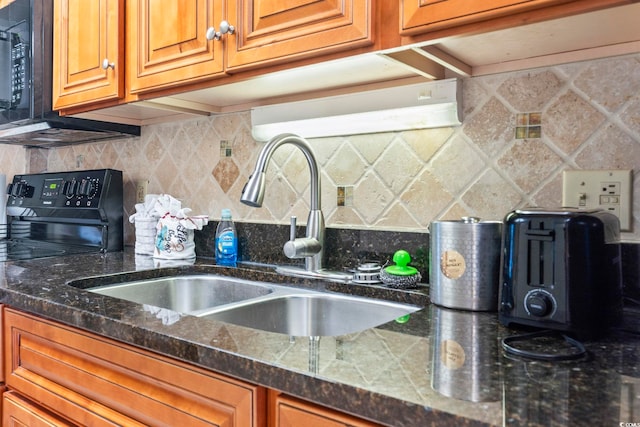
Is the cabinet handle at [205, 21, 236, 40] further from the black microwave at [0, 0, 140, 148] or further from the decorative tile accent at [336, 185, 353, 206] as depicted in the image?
the black microwave at [0, 0, 140, 148]

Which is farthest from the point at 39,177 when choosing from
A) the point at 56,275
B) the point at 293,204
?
the point at 293,204

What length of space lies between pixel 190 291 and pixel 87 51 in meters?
0.80

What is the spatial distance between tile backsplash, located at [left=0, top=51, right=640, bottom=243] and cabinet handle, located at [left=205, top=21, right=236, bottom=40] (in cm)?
40

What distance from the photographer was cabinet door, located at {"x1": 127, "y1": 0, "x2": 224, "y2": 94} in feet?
3.81

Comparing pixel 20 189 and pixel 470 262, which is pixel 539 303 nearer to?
A: pixel 470 262

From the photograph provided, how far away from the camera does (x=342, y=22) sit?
3.04 feet

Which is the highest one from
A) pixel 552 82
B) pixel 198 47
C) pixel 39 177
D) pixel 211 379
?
pixel 198 47

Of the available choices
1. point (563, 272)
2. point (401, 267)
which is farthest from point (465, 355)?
point (401, 267)

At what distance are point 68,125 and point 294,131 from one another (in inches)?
33.8

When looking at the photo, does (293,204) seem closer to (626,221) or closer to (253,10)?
(253,10)

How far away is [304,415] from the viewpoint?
2.03ft

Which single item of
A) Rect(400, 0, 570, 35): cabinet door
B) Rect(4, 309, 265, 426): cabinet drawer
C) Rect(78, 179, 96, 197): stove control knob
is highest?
Rect(400, 0, 570, 35): cabinet door

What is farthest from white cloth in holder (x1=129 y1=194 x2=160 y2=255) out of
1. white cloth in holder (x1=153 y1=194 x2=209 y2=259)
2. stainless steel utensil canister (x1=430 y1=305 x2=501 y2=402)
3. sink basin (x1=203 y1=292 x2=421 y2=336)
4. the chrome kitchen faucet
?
stainless steel utensil canister (x1=430 y1=305 x2=501 y2=402)

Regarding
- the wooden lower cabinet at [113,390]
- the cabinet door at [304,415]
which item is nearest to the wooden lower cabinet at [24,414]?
the wooden lower cabinet at [113,390]
